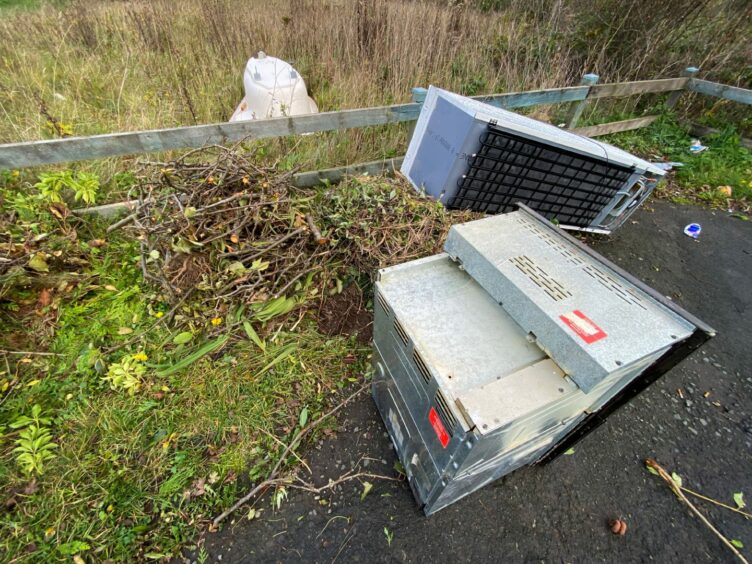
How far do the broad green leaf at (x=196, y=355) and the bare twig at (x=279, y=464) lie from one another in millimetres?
854

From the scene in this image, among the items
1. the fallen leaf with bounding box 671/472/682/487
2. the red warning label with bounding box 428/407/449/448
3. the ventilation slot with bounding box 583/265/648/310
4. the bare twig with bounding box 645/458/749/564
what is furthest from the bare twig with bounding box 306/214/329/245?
the fallen leaf with bounding box 671/472/682/487

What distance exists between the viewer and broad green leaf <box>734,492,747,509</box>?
187 cm

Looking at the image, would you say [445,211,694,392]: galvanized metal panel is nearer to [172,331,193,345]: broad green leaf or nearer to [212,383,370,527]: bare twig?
[212,383,370,527]: bare twig

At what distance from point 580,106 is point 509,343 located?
4445 mm

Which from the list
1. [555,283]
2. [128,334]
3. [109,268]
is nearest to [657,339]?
[555,283]

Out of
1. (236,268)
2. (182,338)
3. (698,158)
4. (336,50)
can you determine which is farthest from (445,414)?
(698,158)

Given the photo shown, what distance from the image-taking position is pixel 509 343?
1209 millimetres

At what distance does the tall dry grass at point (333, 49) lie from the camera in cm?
385

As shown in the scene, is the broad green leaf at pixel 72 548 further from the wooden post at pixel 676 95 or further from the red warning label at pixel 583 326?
the wooden post at pixel 676 95

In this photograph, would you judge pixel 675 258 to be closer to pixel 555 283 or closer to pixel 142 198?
pixel 555 283

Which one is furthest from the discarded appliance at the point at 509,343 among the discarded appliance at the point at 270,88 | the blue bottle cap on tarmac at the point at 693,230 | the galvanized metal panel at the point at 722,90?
the galvanized metal panel at the point at 722,90

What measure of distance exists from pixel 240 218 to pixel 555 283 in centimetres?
212

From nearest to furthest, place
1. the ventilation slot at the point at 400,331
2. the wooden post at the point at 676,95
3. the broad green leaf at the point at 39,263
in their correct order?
1. the ventilation slot at the point at 400,331
2. the broad green leaf at the point at 39,263
3. the wooden post at the point at 676,95

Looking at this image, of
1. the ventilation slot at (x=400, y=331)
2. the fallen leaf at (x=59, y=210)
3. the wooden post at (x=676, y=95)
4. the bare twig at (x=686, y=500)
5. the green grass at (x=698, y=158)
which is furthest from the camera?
the wooden post at (x=676, y=95)
